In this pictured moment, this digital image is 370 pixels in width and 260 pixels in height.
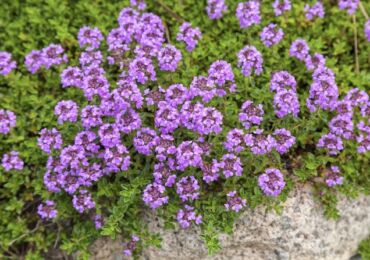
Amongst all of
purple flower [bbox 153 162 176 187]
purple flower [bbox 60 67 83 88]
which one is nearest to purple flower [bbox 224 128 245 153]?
purple flower [bbox 153 162 176 187]

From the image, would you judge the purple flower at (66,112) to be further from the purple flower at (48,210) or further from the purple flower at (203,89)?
the purple flower at (203,89)

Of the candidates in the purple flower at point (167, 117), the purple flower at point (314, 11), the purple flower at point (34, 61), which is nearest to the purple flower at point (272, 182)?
the purple flower at point (167, 117)

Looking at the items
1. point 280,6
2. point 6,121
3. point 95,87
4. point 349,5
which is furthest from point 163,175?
point 349,5

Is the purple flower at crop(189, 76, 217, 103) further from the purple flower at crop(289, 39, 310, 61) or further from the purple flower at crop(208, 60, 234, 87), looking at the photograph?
the purple flower at crop(289, 39, 310, 61)

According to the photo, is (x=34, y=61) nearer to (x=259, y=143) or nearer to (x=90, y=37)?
(x=90, y=37)

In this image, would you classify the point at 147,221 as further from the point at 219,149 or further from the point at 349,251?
the point at 349,251

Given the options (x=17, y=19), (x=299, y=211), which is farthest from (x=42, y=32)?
(x=299, y=211)
